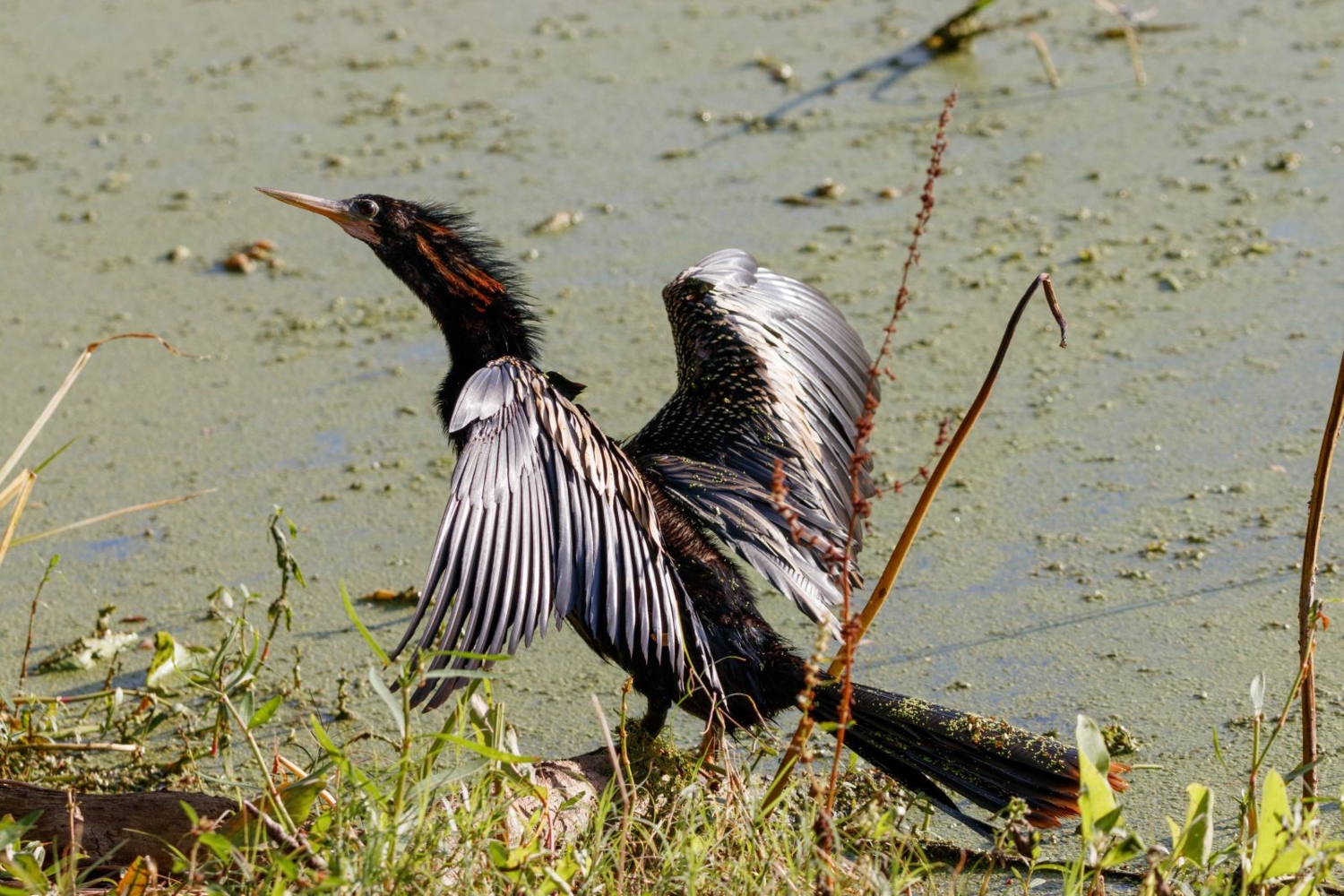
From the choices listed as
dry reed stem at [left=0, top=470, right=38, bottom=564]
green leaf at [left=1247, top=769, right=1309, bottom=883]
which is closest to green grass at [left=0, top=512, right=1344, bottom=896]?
green leaf at [left=1247, top=769, right=1309, bottom=883]

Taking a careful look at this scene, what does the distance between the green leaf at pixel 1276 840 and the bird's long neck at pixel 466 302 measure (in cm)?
161

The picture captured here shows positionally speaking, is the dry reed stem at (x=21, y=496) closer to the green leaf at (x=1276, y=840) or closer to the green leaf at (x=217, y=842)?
the green leaf at (x=217, y=842)

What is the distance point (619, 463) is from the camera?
249cm

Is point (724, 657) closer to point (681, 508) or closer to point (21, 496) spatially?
point (681, 508)

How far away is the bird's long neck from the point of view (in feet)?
9.68

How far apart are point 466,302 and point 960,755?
1.30m

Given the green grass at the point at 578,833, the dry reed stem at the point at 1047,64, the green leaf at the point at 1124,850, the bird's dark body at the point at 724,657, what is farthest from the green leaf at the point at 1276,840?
the dry reed stem at the point at 1047,64

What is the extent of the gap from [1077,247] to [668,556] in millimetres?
2356

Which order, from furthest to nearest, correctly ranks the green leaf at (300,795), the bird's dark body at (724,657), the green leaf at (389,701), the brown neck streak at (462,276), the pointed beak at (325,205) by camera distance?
the pointed beak at (325,205)
the brown neck streak at (462,276)
the bird's dark body at (724,657)
the green leaf at (300,795)
the green leaf at (389,701)

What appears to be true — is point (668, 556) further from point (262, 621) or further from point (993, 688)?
point (262, 621)

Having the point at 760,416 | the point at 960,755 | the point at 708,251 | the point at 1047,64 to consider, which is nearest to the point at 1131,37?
the point at 1047,64

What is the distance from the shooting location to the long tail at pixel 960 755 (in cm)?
223

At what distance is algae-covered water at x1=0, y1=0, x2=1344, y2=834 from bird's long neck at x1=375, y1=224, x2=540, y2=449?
613 millimetres

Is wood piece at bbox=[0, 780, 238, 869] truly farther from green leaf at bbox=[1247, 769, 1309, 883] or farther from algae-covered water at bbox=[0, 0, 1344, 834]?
green leaf at bbox=[1247, 769, 1309, 883]
